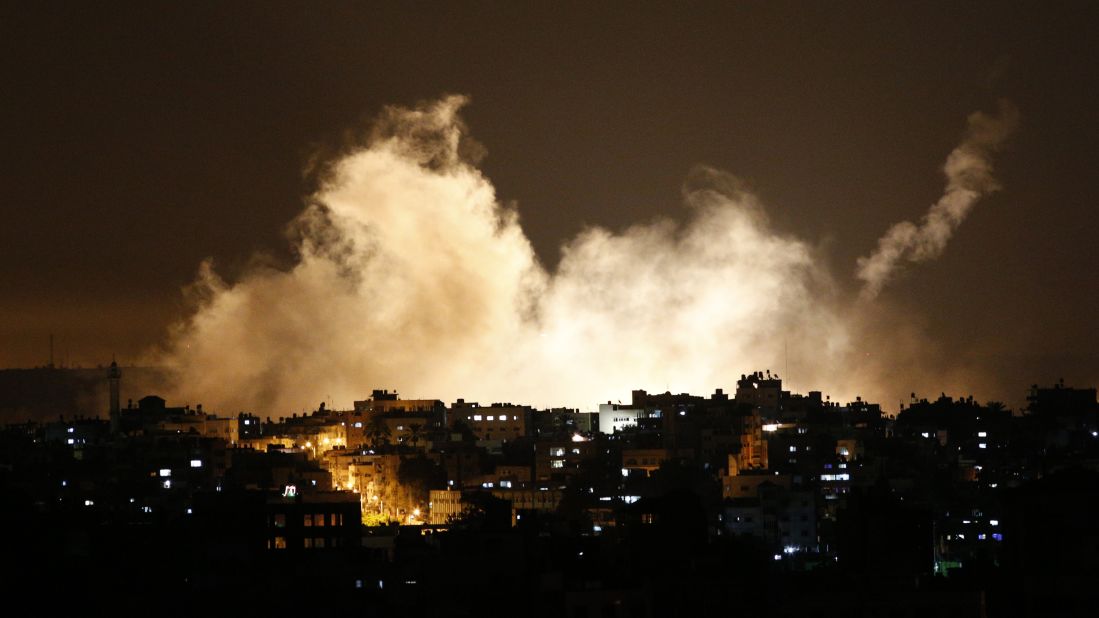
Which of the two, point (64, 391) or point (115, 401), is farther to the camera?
point (64, 391)

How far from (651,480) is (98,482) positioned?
17597mm

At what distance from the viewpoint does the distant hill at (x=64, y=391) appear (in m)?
147

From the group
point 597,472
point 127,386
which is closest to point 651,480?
point 597,472

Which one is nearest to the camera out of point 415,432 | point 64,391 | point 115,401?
point 415,432

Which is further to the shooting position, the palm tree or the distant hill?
the distant hill

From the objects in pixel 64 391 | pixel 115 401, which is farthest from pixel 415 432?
pixel 64 391

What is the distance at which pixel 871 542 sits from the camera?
1353 inches

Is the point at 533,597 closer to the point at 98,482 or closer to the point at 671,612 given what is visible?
the point at 671,612

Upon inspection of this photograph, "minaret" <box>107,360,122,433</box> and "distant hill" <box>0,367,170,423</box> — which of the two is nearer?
"minaret" <box>107,360,122,433</box>

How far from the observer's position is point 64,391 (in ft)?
547

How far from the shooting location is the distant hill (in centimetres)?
14726

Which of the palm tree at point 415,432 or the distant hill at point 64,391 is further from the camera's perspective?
the distant hill at point 64,391

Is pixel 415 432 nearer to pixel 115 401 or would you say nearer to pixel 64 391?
pixel 115 401

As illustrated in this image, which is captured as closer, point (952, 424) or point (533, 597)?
point (533, 597)
